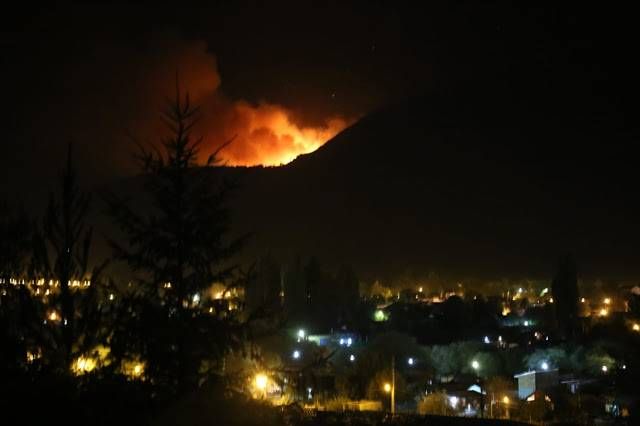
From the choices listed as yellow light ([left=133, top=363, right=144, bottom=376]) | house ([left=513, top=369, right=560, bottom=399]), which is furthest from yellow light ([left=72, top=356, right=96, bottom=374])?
house ([left=513, top=369, right=560, bottom=399])

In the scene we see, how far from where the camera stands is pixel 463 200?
11800 cm

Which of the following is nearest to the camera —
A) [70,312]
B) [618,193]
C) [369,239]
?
[70,312]

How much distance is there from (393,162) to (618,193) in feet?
136

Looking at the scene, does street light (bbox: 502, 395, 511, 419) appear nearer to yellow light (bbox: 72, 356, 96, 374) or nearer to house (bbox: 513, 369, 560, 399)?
house (bbox: 513, 369, 560, 399)

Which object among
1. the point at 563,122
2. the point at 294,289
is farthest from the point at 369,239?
the point at 563,122

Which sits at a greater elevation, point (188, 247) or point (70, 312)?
point (188, 247)

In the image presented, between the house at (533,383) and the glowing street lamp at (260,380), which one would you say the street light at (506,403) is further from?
the glowing street lamp at (260,380)

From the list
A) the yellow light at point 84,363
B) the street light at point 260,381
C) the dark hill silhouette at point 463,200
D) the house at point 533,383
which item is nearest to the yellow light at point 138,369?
the yellow light at point 84,363

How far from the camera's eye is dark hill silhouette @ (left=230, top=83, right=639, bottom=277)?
9544 centimetres

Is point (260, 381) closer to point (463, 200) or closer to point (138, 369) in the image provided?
point (138, 369)

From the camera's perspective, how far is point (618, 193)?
119250mm

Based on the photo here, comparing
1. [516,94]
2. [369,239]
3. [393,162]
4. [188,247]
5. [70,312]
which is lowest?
[70,312]

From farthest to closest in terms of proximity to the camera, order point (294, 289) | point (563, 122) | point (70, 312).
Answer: point (563, 122)
point (294, 289)
point (70, 312)

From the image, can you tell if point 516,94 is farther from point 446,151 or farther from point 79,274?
point 79,274
